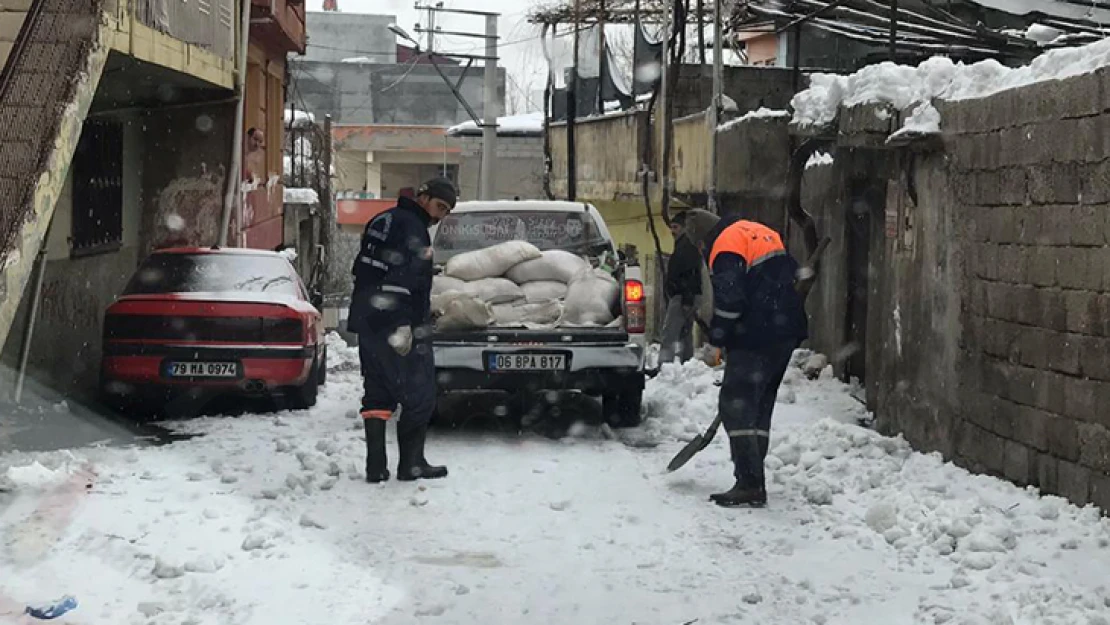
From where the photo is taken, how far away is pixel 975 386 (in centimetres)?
839

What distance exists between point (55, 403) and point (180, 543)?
17.1 feet

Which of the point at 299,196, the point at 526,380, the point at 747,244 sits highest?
the point at 299,196

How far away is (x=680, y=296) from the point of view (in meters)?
14.5

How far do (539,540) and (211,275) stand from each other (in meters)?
5.35

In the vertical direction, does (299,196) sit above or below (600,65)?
below

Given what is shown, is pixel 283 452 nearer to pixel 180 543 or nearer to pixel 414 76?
pixel 180 543

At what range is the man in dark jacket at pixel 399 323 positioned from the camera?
27.3 ft

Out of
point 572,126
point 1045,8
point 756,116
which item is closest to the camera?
point 1045,8

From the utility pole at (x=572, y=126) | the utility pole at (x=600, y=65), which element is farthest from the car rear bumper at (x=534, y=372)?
the utility pole at (x=572, y=126)

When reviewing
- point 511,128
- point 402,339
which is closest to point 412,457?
point 402,339

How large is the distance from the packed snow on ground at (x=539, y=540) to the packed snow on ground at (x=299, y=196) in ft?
61.6

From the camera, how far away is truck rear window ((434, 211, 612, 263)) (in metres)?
11.9

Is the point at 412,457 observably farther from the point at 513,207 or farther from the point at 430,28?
the point at 430,28

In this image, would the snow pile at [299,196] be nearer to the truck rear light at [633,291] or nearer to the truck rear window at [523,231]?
the truck rear window at [523,231]
